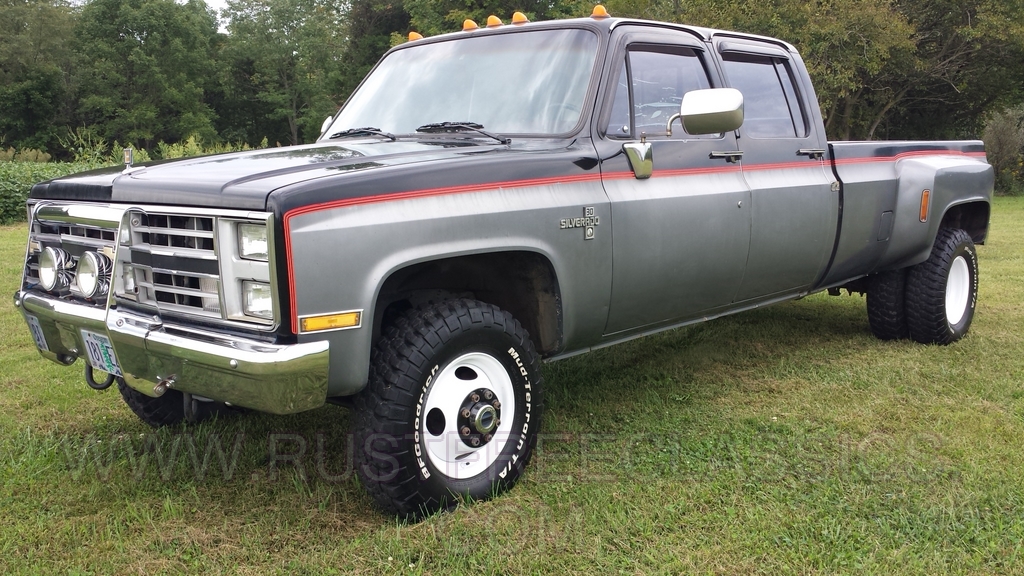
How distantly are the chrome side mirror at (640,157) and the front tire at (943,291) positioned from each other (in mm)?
2842

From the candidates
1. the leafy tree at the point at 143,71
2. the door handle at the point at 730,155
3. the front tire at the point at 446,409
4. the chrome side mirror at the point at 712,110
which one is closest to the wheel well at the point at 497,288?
the front tire at the point at 446,409

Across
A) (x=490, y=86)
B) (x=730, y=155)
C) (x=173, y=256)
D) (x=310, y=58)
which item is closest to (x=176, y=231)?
(x=173, y=256)

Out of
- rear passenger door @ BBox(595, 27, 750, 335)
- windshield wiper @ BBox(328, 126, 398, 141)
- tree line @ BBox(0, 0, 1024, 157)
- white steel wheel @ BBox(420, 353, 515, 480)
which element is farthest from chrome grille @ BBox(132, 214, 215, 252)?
tree line @ BBox(0, 0, 1024, 157)

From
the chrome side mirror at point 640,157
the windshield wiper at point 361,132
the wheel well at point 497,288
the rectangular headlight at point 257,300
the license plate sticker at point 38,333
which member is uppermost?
the windshield wiper at point 361,132

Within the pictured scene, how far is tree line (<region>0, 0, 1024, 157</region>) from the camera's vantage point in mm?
16859

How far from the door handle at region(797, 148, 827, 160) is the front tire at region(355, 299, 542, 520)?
89.3 inches

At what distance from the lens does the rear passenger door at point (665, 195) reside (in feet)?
11.8

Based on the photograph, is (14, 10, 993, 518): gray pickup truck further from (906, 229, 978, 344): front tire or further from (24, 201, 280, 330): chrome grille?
(906, 229, 978, 344): front tire

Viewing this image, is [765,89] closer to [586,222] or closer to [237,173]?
[586,222]

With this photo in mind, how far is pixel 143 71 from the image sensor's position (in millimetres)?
45812

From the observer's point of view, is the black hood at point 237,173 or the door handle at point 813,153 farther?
the door handle at point 813,153

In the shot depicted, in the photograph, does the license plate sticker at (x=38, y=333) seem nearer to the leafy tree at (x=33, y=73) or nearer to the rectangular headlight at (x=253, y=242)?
the rectangular headlight at (x=253, y=242)

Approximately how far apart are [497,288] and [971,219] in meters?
4.37

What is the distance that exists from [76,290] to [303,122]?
48465 mm
